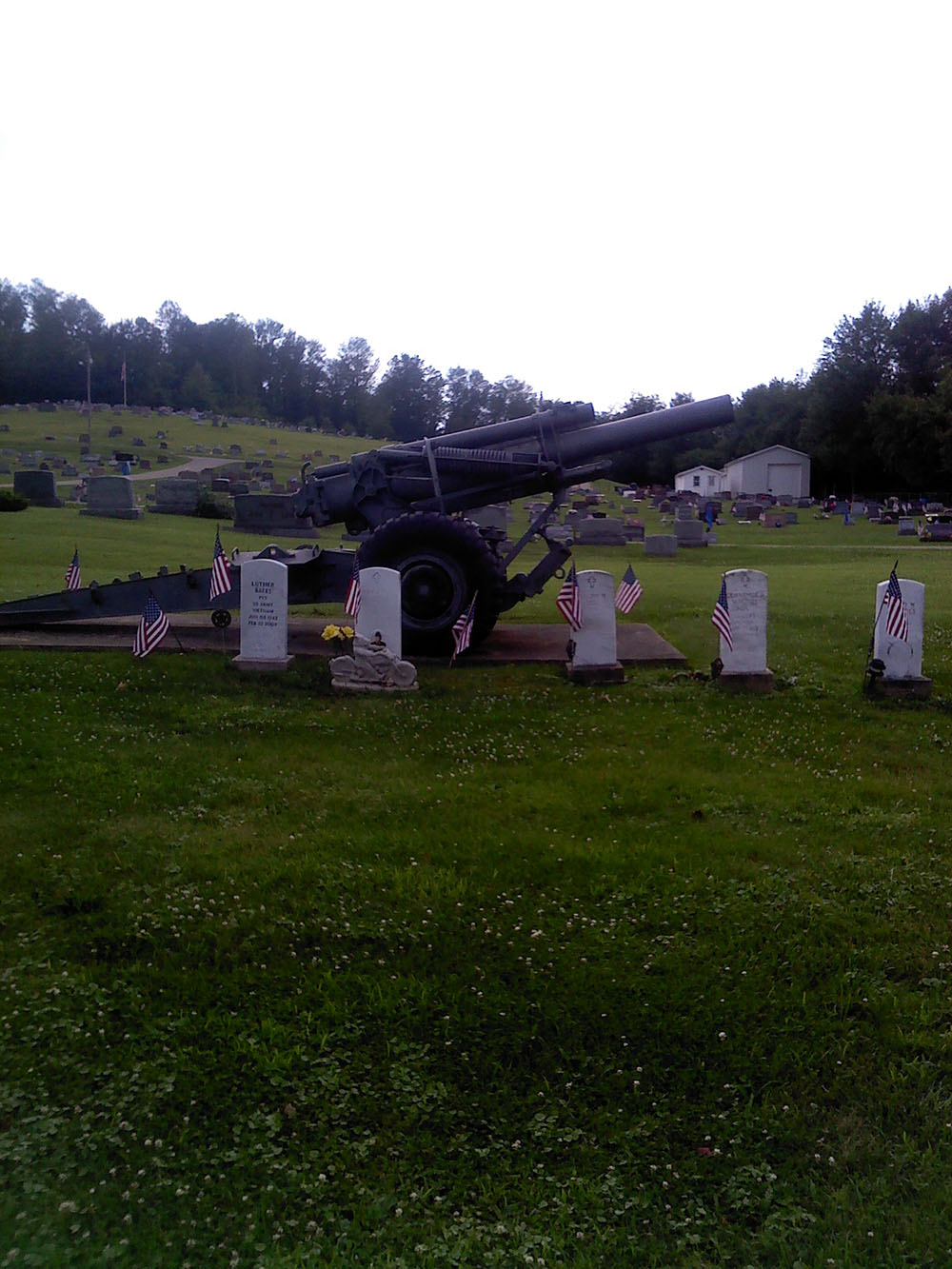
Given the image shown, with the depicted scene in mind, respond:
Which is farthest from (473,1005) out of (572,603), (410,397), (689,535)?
(410,397)

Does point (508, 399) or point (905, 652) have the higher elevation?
point (508, 399)

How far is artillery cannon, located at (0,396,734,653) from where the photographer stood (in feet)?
32.3

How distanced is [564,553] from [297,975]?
6527 mm

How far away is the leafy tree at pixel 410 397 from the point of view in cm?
6888

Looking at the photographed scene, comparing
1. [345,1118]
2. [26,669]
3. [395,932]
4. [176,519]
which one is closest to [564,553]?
[26,669]

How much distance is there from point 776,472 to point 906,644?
5803 cm

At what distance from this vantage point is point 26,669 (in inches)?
369

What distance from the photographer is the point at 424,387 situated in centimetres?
7588

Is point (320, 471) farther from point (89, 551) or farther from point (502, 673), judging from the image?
point (89, 551)

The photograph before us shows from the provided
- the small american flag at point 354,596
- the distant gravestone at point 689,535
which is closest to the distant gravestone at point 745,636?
the small american flag at point 354,596

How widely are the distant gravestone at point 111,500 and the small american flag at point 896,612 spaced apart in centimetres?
2357

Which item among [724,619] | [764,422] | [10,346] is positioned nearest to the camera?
[724,619]

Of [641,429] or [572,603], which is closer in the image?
[572,603]

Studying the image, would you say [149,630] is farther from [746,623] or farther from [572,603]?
[746,623]
